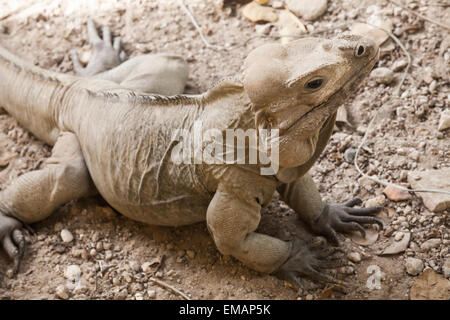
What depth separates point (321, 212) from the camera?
127 inches

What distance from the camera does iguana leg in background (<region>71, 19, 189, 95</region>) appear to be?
3.57 m

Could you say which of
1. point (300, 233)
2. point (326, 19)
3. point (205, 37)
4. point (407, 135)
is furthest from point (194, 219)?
point (326, 19)

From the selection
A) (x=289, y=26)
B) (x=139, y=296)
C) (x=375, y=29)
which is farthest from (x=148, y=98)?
(x=375, y=29)

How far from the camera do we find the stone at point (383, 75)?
12.2 feet

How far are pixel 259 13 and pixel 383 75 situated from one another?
1181 millimetres

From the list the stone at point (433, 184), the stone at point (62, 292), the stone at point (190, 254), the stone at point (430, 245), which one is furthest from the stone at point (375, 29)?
the stone at point (62, 292)

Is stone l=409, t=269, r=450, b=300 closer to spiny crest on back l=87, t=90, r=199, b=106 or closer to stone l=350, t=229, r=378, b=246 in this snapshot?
stone l=350, t=229, r=378, b=246

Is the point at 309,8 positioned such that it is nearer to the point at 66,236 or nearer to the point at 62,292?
the point at 66,236

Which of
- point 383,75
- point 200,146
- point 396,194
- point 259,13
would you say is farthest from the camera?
point 259,13

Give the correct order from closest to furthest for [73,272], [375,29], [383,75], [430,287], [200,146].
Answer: [200,146], [430,287], [73,272], [383,75], [375,29]

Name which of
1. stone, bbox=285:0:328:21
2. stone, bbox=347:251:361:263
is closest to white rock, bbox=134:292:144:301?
stone, bbox=347:251:361:263

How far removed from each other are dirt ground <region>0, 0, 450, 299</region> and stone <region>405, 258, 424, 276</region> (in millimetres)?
32

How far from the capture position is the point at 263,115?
93.2 inches
